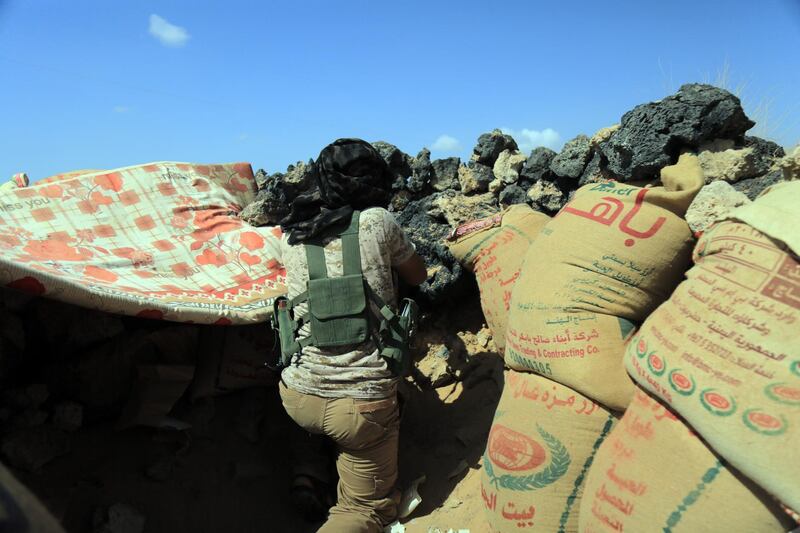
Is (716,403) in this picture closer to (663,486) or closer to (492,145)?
(663,486)

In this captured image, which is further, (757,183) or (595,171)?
(595,171)

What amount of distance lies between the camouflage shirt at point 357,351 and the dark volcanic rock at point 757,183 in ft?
4.70

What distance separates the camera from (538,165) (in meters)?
3.19

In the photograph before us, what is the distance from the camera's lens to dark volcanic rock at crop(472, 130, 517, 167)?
346 cm

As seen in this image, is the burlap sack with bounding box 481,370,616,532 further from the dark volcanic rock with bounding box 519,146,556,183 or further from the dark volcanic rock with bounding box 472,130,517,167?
the dark volcanic rock with bounding box 472,130,517,167

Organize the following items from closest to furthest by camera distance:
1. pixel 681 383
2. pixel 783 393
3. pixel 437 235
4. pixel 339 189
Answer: pixel 783 393 < pixel 681 383 < pixel 339 189 < pixel 437 235

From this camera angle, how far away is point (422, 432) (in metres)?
3.26

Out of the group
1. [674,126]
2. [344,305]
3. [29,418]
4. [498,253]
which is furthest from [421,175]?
[29,418]

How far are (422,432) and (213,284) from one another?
1.39 metres

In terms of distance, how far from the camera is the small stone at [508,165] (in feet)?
10.9

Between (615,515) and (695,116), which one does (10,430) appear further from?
(695,116)

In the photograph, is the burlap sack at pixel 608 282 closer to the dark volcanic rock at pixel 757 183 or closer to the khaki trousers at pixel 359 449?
the dark volcanic rock at pixel 757 183

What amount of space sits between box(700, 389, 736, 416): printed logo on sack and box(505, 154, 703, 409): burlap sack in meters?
0.33

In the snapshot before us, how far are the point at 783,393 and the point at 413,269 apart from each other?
5.46ft
